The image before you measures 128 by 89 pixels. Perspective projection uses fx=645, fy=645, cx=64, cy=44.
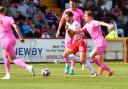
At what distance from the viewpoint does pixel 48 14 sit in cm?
3350

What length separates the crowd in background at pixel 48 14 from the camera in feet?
104

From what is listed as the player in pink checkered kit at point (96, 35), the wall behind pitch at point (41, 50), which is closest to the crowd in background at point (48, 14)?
the wall behind pitch at point (41, 50)

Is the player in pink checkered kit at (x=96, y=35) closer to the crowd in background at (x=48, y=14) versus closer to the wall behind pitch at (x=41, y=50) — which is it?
the wall behind pitch at (x=41, y=50)

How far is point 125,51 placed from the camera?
101ft

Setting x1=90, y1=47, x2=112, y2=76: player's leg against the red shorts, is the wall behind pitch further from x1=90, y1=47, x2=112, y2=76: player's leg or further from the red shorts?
x1=90, y1=47, x2=112, y2=76: player's leg

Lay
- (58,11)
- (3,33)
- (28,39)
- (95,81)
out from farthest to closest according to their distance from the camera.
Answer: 1. (58,11)
2. (28,39)
3. (3,33)
4. (95,81)

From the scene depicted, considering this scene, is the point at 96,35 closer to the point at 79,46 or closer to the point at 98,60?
the point at 79,46

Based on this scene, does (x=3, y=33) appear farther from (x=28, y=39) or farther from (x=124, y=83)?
(x=28, y=39)

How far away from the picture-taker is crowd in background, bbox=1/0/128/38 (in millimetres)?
31562

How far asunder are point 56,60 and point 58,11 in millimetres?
6275

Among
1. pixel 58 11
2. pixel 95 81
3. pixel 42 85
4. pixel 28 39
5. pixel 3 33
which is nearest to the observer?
pixel 42 85

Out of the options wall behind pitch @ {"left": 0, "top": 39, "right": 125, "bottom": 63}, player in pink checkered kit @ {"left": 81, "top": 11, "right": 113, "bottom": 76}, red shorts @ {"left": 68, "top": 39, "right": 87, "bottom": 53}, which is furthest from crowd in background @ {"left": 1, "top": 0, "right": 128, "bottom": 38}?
player in pink checkered kit @ {"left": 81, "top": 11, "right": 113, "bottom": 76}

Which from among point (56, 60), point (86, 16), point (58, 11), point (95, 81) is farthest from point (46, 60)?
point (95, 81)

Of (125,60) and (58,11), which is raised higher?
(58,11)
